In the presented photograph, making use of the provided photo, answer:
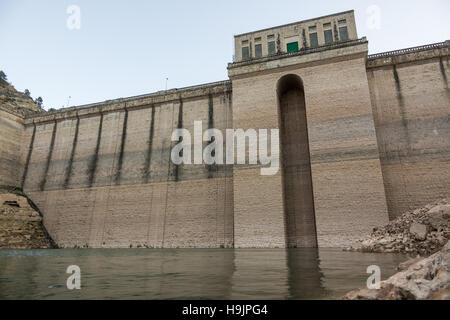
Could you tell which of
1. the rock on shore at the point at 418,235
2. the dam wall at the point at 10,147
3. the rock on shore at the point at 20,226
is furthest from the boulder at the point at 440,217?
the dam wall at the point at 10,147

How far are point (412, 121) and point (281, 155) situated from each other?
6.80m

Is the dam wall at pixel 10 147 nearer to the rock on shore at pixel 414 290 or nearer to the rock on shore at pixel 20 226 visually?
the rock on shore at pixel 20 226

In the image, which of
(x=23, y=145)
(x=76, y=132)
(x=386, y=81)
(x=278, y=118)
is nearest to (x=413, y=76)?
(x=386, y=81)

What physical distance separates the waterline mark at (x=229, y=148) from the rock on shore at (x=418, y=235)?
20.3 feet

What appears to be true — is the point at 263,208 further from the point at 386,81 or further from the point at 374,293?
the point at 374,293

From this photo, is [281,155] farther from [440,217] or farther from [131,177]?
[131,177]

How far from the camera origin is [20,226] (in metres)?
19.6

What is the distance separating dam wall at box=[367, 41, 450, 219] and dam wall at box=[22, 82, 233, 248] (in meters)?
8.41

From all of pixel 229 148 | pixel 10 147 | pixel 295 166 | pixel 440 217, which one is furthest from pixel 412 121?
pixel 10 147

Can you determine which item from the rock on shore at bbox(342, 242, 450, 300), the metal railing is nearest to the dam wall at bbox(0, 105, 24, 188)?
the rock on shore at bbox(342, 242, 450, 300)

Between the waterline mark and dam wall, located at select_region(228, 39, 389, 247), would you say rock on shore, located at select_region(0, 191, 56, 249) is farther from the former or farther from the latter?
dam wall, located at select_region(228, 39, 389, 247)
